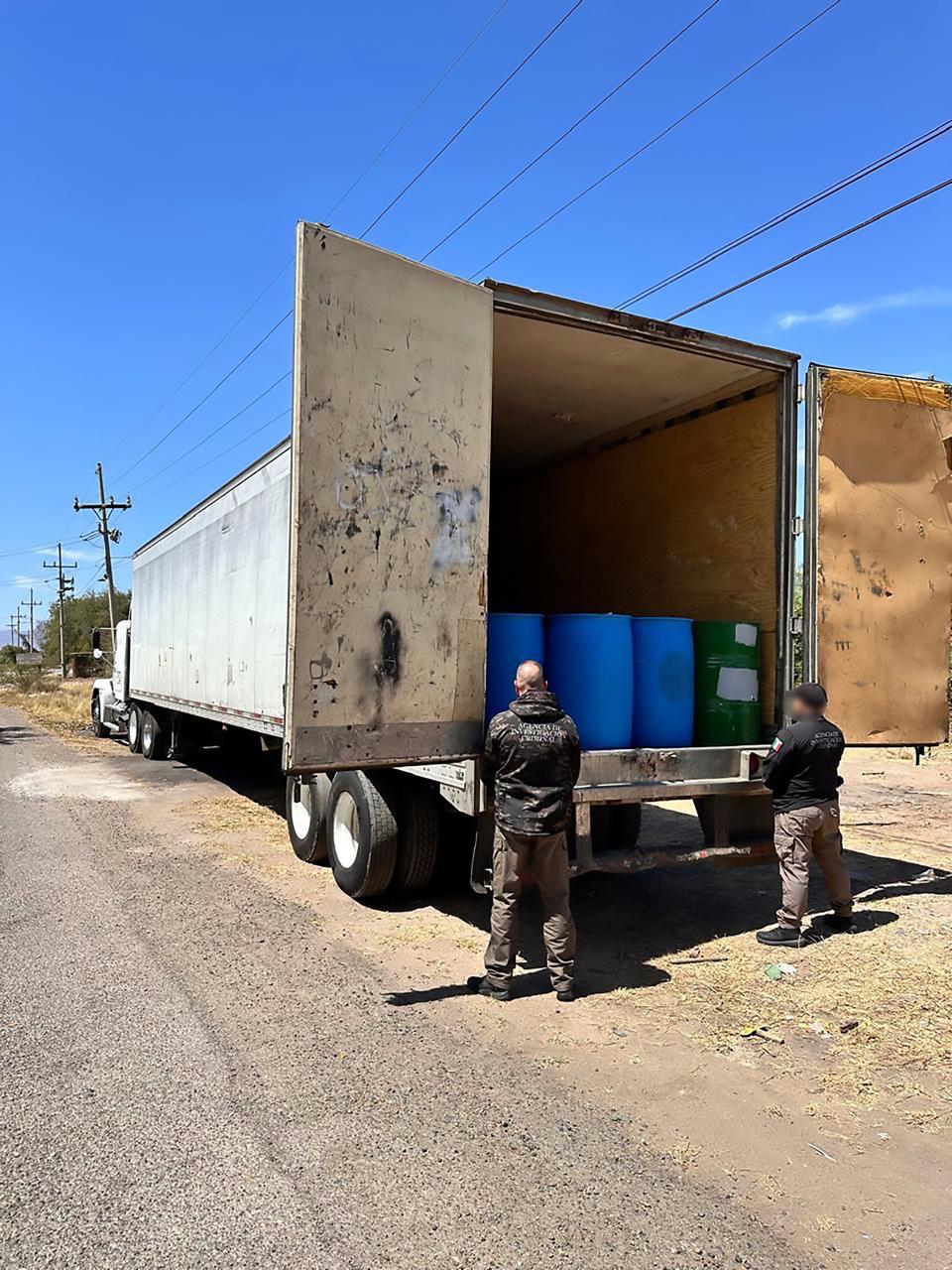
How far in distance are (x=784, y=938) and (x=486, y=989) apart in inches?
78.8

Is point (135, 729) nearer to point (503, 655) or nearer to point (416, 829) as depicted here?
point (416, 829)

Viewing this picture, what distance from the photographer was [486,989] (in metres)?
4.75

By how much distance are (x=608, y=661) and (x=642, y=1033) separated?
7.08ft

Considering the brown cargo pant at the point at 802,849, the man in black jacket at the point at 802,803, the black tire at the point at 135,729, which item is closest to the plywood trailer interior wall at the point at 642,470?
the man in black jacket at the point at 802,803

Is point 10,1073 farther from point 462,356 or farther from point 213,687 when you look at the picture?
point 213,687

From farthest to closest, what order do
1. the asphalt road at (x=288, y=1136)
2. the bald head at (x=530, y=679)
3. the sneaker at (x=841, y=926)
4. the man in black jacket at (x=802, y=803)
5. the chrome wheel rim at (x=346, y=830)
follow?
the chrome wheel rim at (x=346, y=830) < the sneaker at (x=841, y=926) < the man in black jacket at (x=802, y=803) < the bald head at (x=530, y=679) < the asphalt road at (x=288, y=1136)

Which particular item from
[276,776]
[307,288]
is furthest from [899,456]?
[276,776]

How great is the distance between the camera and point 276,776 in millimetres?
13188

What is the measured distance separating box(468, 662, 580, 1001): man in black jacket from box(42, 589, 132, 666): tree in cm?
7015

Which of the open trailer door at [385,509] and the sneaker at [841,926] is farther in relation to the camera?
the sneaker at [841,926]

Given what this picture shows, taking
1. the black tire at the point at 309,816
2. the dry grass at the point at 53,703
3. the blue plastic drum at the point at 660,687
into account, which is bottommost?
the dry grass at the point at 53,703

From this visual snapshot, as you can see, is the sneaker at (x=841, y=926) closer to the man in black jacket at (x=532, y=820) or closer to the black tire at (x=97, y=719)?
the man in black jacket at (x=532, y=820)

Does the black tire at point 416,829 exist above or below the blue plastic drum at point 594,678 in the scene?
below

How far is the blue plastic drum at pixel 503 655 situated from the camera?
5.43m
